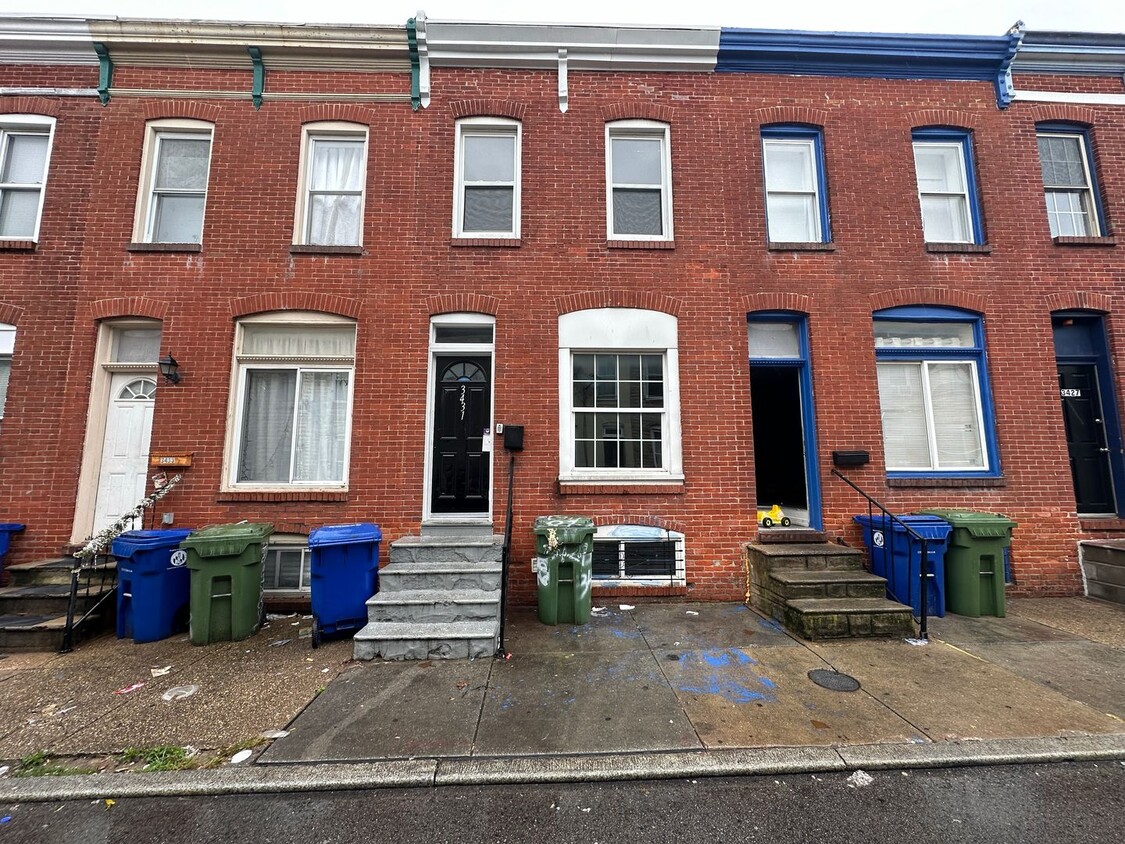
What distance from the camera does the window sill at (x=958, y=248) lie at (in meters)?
7.13

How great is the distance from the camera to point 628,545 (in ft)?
21.1

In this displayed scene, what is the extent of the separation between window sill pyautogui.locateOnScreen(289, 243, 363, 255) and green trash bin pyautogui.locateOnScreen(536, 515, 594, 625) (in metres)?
4.76

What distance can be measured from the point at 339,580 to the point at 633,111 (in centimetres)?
750

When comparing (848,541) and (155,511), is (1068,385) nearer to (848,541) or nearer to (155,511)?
(848,541)

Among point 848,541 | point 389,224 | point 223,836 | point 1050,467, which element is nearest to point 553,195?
point 389,224

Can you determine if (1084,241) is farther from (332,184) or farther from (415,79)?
(332,184)

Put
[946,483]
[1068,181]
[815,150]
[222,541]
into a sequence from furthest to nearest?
[1068,181], [815,150], [946,483], [222,541]

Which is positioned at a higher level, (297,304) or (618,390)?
(297,304)

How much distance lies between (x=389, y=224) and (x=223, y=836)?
6712 mm

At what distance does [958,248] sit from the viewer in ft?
23.4

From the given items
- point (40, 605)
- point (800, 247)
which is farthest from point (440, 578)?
point (800, 247)

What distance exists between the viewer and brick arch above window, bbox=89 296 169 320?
657 centimetres

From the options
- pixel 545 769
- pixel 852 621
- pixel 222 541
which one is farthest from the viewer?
pixel 222 541

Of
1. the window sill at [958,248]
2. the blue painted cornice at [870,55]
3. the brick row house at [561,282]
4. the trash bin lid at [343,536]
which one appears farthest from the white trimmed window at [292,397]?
the window sill at [958,248]
